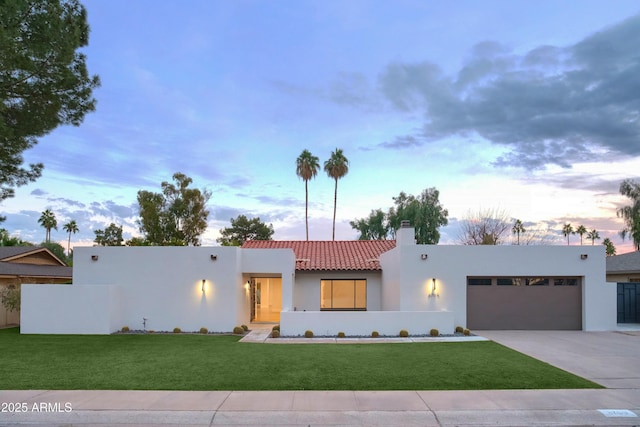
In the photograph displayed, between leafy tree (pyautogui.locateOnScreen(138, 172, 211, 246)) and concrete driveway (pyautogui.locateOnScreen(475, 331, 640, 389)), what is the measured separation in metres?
25.3

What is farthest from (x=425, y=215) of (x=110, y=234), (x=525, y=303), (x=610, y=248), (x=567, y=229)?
(x=567, y=229)

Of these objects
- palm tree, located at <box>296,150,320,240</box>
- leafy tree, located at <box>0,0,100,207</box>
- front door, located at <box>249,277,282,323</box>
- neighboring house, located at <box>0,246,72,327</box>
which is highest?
palm tree, located at <box>296,150,320,240</box>

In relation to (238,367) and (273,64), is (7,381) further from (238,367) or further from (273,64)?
(273,64)

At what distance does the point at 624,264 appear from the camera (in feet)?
81.4

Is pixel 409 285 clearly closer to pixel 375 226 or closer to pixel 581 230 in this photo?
pixel 375 226

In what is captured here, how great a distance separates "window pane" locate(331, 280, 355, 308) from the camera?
22156 mm

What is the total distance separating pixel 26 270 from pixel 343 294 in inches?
618

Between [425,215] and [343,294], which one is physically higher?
[425,215]

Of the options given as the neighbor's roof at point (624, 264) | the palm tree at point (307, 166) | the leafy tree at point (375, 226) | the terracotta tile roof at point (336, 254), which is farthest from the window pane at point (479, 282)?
the leafy tree at point (375, 226)

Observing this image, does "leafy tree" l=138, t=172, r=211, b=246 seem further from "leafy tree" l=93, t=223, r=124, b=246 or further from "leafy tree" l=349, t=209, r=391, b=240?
"leafy tree" l=93, t=223, r=124, b=246

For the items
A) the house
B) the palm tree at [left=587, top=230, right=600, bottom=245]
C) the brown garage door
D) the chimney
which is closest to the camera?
the house

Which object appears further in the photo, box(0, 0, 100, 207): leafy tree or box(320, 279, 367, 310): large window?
box(320, 279, 367, 310): large window

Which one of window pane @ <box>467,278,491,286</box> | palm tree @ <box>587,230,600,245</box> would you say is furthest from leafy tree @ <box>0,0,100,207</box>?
palm tree @ <box>587,230,600,245</box>

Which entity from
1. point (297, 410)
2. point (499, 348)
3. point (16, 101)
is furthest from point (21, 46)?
point (499, 348)
